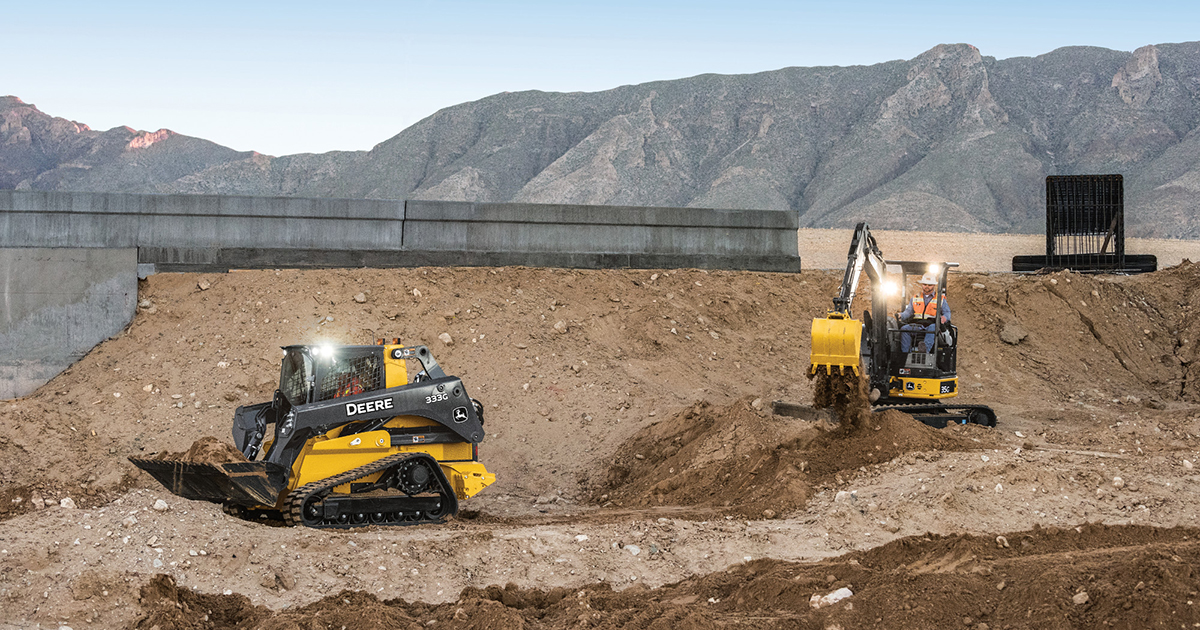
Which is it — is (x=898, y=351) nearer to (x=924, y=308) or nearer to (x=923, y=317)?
(x=923, y=317)

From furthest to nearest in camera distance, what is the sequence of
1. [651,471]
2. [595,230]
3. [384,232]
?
1. [595,230]
2. [384,232]
3. [651,471]

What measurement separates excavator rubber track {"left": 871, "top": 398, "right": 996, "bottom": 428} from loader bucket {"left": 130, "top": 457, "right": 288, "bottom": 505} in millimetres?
7629

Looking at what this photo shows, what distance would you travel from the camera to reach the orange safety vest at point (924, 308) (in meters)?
12.5

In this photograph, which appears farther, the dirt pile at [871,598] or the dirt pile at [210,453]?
the dirt pile at [210,453]

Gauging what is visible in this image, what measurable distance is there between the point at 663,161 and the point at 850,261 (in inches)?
3264

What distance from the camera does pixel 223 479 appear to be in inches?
328

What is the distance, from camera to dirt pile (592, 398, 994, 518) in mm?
10109

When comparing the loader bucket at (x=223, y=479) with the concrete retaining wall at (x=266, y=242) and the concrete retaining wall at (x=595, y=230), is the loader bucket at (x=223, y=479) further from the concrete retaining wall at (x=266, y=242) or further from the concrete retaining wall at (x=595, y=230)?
the concrete retaining wall at (x=595, y=230)

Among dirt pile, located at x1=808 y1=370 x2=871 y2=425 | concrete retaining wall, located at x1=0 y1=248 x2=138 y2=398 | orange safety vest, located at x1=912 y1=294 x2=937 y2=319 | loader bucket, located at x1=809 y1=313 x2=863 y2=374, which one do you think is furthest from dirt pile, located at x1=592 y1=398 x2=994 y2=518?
concrete retaining wall, located at x1=0 y1=248 x2=138 y2=398

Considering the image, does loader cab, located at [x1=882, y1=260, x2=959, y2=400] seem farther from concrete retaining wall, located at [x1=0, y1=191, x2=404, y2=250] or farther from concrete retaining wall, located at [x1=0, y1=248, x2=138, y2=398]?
concrete retaining wall, located at [x1=0, y1=248, x2=138, y2=398]

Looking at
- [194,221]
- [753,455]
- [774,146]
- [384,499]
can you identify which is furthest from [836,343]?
[774,146]

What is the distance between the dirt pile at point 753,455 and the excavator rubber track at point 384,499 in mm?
2578

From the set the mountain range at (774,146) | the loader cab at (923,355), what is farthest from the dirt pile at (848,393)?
the mountain range at (774,146)

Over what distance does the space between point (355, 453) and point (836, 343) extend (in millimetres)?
5364
